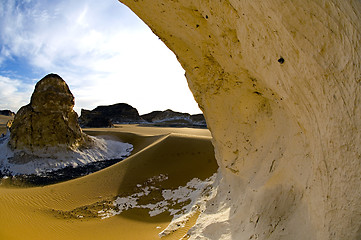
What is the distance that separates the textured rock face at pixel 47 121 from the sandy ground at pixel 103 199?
351 cm

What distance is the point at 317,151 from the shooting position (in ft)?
6.18

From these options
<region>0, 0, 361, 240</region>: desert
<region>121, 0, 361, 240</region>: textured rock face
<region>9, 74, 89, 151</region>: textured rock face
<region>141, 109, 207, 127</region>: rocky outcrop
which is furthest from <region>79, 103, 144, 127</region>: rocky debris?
<region>121, 0, 361, 240</region>: textured rock face

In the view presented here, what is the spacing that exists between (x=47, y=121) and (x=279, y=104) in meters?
14.5

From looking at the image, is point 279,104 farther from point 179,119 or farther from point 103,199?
point 179,119

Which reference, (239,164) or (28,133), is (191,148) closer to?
(239,164)

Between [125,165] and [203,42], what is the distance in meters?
8.43

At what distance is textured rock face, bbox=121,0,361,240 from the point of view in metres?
1.55

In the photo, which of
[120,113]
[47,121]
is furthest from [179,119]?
[47,121]

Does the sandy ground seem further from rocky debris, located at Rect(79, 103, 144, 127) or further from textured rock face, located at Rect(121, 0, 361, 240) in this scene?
rocky debris, located at Rect(79, 103, 144, 127)

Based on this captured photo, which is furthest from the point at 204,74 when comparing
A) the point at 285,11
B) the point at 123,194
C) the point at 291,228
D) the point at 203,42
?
the point at 123,194

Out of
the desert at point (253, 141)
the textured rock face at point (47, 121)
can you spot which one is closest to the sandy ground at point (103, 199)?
the desert at point (253, 141)

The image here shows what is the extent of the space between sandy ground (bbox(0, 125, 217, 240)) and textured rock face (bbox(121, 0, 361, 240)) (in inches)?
96.5

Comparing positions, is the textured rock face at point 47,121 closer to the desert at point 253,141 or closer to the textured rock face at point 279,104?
the desert at point 253,141

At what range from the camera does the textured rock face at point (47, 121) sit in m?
12.7
